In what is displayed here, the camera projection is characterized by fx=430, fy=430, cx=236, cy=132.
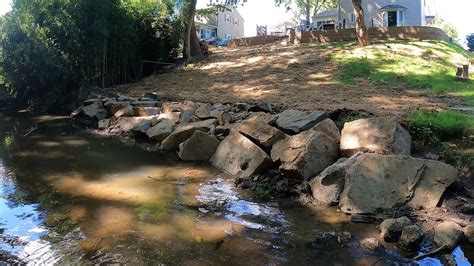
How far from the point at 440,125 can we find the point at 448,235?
2.90 metres

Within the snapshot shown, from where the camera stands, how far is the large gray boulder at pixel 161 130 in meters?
9.47

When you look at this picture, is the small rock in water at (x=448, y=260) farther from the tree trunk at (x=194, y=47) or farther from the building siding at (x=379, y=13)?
the building siding at (x=379, y=13)

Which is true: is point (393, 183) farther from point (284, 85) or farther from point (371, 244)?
point (284, 85)

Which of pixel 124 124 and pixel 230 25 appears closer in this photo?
pixel 124 124

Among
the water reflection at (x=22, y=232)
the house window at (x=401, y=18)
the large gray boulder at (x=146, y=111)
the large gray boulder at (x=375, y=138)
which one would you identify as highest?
the house window at (x=401, y=18)

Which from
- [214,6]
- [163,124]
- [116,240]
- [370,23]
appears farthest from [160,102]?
[370,23]

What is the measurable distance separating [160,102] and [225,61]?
7.01 m

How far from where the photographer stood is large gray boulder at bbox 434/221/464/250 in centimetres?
421

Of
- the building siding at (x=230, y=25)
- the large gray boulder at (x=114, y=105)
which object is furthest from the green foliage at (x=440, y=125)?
the building siding at (x=230, y=25)

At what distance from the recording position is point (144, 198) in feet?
19.7

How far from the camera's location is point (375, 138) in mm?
6176

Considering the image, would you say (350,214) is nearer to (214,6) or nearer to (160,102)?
(160,102)

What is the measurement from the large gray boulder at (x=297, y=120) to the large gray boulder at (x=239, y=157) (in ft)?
2.57

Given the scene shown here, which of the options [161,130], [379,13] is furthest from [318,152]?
[379,13]
